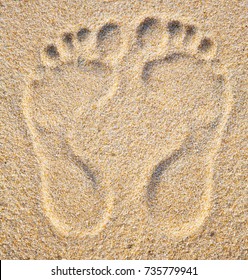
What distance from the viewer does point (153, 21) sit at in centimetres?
115

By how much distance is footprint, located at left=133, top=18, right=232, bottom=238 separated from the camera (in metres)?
1.09

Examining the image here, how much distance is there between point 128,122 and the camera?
1119 millimetres

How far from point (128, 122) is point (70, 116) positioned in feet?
0.59

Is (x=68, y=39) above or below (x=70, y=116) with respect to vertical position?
above

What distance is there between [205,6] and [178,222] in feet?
2.20

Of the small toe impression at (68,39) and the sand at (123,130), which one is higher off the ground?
the small toe impression at (68,39)

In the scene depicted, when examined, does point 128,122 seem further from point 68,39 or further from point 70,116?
point 68,39

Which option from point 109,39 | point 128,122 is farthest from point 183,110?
point 109,39

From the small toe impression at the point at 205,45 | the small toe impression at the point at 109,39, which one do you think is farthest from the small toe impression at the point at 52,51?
the small toe impression at the point at 205,45

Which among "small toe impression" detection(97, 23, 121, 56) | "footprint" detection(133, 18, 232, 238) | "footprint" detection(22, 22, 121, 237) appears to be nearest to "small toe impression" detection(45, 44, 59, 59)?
"footprint" detection(22, 22, 121, 237)

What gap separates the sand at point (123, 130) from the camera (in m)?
1.07

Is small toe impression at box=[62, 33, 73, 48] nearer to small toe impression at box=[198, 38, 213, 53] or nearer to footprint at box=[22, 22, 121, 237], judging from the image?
footprint at box=[22, 22, 121, 237]

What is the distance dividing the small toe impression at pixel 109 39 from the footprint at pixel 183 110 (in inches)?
2.5

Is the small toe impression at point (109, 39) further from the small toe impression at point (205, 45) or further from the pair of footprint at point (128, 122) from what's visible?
the small toe impression at point (205, 45)
